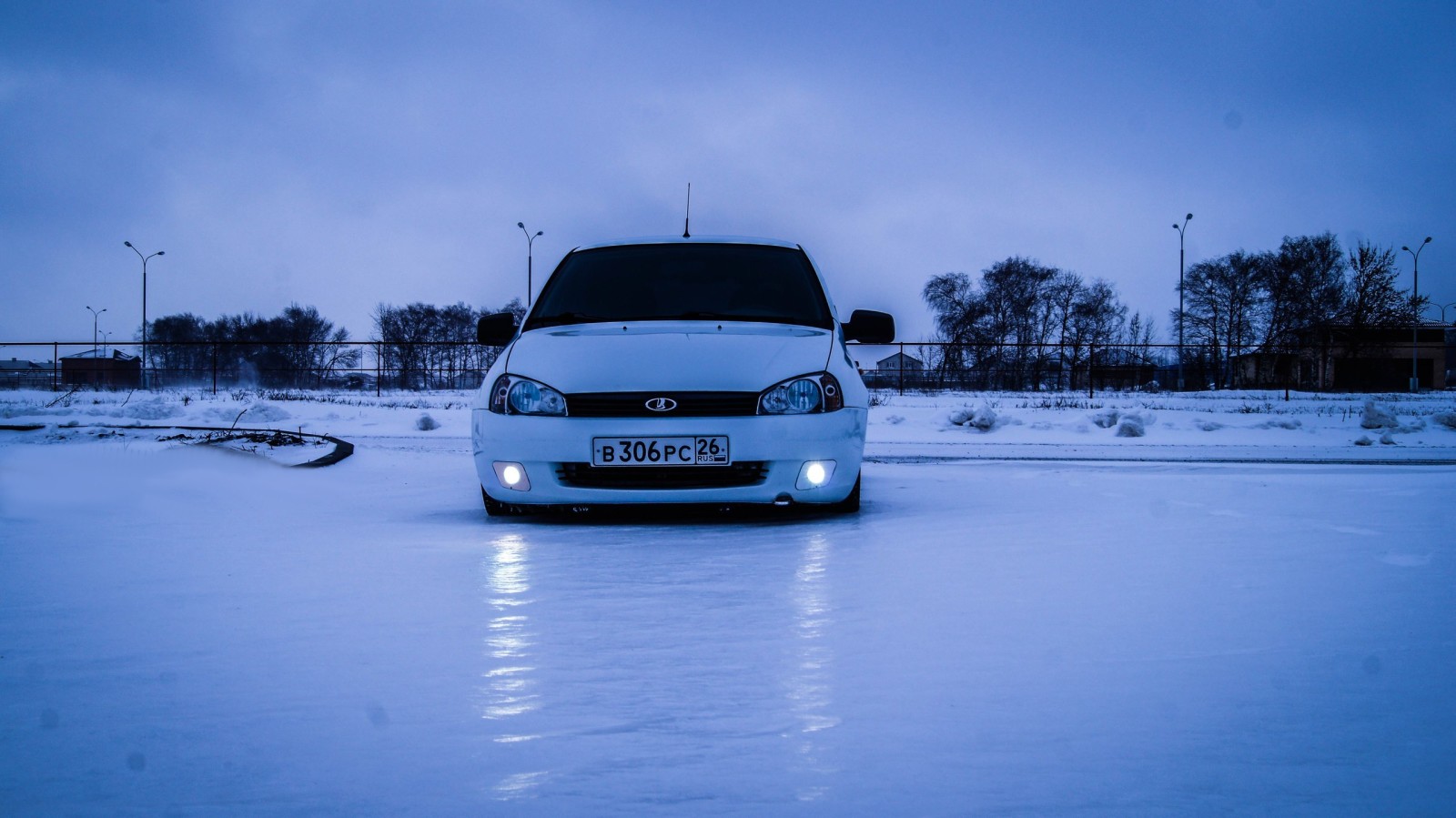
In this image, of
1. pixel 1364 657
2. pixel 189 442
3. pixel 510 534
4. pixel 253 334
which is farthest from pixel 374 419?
pixel 253 334

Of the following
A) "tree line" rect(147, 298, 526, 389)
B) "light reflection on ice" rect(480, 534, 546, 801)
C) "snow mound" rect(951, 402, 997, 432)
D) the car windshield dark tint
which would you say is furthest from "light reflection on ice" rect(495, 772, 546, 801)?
"tree line" rect(147, 298, 526, 389)

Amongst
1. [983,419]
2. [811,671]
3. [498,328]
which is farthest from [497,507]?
[983,419]

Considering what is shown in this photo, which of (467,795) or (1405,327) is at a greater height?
(1405,327)

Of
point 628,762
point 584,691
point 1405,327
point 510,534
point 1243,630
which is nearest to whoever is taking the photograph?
point 628,762

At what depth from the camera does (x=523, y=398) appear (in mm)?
4336

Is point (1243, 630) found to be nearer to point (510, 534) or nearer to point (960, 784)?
point (960, 784)

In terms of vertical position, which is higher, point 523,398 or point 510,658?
point 523,398

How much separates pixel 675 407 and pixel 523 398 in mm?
697

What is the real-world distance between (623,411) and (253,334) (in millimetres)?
68036

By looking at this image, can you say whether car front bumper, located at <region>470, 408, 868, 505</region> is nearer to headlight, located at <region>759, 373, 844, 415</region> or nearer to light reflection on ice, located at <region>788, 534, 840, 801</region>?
headlight, located at <region>759, 373, 844, 415</region>

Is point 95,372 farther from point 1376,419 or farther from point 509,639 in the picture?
point 509,639

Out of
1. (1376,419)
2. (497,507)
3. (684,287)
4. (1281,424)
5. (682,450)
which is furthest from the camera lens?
(1376,419)

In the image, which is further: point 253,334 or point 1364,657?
point 253,334

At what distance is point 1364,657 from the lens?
213cm
